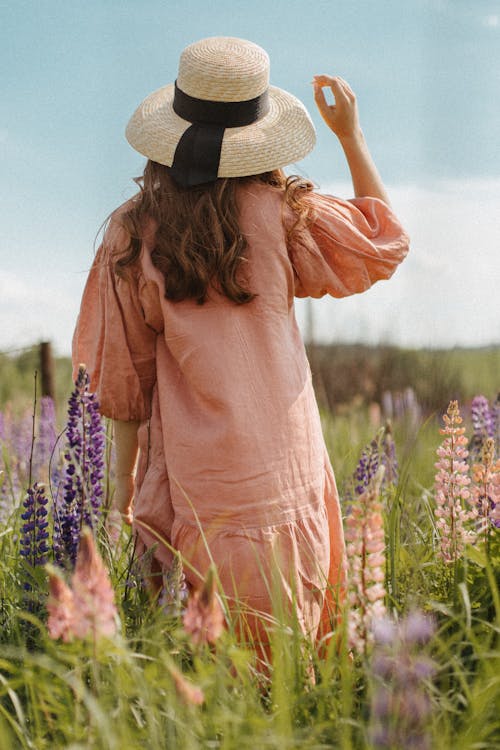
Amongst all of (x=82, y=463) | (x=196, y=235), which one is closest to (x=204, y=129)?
(x=196, y=235)

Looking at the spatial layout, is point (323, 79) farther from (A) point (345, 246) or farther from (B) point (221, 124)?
(A) point (345, 246)

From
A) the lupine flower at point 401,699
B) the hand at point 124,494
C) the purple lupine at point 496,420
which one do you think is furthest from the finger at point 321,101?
the lupine flower at point 401,699

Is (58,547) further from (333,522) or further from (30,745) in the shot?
(333,522)

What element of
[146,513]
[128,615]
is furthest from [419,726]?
[146,513]

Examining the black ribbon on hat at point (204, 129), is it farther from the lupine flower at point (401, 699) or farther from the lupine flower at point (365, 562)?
the lupine flower at point (401, 699)

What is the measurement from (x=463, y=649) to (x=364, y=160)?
64.5 inches

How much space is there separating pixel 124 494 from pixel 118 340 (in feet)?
1.82

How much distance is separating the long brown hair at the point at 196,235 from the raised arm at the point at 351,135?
319 millimetres

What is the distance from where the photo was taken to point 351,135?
293 cm

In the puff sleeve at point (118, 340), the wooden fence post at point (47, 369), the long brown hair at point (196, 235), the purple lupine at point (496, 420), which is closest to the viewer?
the long brown hair at point (196, 235)

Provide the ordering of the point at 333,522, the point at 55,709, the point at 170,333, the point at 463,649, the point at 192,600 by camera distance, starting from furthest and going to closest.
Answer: the point at 333,522 → the point at 170,333 → the point at 463,649 → the point at 55,709 → the point at 192,600

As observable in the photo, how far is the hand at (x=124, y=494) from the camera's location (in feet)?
9.57

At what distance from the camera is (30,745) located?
71.5 inches

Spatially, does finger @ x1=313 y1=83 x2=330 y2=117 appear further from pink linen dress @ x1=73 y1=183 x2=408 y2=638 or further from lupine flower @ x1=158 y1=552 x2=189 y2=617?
lupine flower @ x1=158 y1=552 x2=189 y2=617
